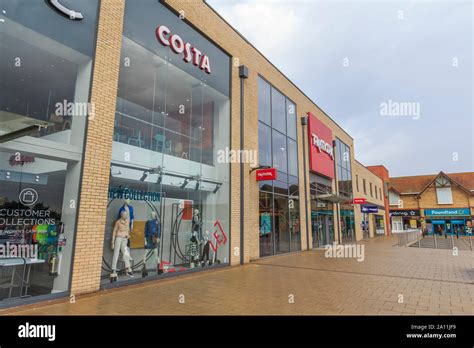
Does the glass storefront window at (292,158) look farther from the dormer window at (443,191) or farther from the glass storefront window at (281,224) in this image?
the dormer window at (443,191)

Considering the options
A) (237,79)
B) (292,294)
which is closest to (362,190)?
(237,79)

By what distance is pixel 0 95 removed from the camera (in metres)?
5.15

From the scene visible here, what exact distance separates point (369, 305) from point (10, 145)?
6.91 meters

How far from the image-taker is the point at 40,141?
525cm

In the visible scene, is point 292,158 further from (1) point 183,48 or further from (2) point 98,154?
(2) point 98,154

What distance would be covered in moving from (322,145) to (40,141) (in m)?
16.5

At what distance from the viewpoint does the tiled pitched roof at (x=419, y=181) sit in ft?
148

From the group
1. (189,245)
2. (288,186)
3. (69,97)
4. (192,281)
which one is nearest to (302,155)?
(288,186)

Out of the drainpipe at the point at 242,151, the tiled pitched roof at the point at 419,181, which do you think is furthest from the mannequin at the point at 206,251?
the tiled pitched roof at the point at 419,181

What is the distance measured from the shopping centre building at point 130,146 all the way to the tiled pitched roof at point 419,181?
42818 mm

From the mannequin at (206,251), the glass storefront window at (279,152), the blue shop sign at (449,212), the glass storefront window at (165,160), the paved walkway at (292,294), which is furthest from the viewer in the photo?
the blue shop sign at (449,212)

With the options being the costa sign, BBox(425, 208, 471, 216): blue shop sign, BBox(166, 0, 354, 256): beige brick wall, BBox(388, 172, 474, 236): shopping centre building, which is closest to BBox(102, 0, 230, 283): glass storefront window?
the costa sign

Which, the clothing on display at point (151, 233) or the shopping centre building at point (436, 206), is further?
the shopping centre building at point (436, 206)
